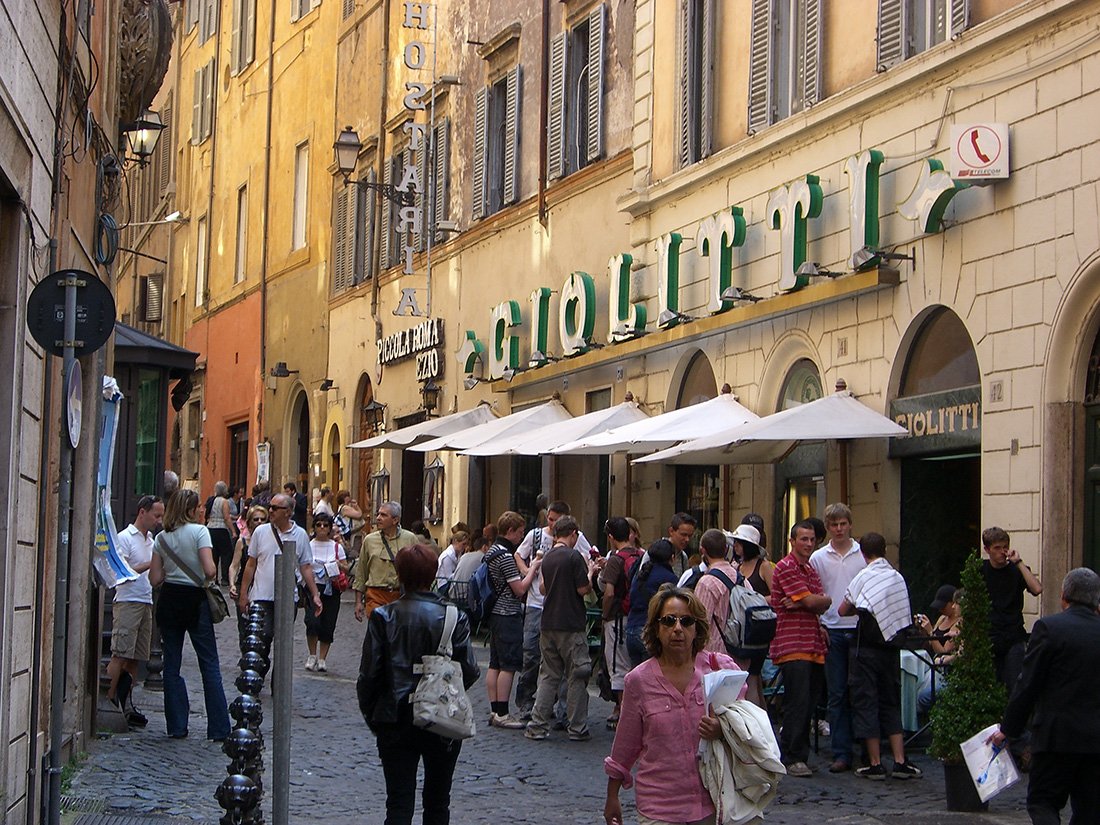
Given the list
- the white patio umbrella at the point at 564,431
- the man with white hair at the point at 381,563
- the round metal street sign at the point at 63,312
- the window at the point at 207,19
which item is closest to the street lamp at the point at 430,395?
the white patio umbrella at the point at 564,431

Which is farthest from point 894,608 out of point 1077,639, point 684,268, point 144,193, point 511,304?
point 144,193

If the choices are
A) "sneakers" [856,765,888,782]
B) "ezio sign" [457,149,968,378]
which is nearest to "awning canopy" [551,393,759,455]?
"ezio sign" [457,149,968,378]

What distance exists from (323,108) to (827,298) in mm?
20253

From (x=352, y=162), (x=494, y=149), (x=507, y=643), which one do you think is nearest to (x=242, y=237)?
(x=352, y=162)

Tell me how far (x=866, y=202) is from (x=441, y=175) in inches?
551

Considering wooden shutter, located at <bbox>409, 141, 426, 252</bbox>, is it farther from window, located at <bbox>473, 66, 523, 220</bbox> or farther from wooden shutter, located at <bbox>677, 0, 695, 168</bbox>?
wooden shutter, located at <bbox>677, 0, 695, 168</bbox>

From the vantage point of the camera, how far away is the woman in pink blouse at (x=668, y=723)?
638 centimetres

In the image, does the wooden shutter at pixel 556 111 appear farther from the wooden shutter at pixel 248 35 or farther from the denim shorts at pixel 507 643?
the wooden shutter at pixel 248 35

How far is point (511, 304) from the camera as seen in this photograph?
24484mm

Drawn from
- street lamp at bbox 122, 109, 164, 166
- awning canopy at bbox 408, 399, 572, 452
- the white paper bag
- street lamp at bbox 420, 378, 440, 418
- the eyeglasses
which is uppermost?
street lamp at bbox 122, 109, 164, 166

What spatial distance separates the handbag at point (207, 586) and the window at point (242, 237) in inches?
1068

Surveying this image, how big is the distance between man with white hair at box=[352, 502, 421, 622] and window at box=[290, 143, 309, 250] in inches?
803

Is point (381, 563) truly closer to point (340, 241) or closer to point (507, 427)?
point (507, 427)

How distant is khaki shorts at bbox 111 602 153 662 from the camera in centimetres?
1298
